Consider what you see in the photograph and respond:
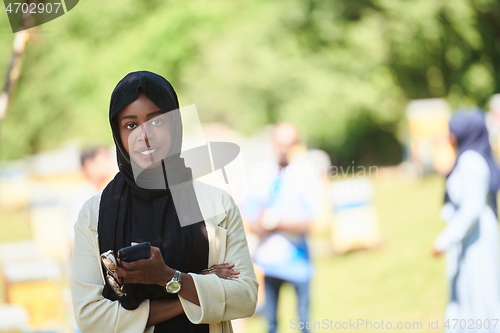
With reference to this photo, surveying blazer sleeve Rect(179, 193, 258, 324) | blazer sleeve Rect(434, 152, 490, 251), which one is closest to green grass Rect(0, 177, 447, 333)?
blazer sleeve Rect(434, 152, 490, 251)

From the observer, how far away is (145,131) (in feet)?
5.37

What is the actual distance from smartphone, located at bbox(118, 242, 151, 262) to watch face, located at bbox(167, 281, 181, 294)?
117mm

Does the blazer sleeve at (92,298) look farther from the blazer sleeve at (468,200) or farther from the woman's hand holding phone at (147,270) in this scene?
the blazer sleeve at (468,200)

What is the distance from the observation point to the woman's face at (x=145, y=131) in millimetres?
1637

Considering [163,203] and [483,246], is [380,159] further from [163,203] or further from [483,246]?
[163,203]

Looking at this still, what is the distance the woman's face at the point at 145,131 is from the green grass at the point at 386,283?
4.09 m

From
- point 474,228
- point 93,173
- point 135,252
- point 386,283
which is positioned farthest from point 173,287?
point 386,283

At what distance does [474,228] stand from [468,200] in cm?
30

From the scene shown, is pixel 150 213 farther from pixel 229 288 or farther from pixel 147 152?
pixel 229 288

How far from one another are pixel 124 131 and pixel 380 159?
2176 cm

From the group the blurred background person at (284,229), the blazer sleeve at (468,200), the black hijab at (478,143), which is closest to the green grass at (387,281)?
the blurred background person at (284,229)

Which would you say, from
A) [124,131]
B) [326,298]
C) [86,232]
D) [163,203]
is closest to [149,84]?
[124,131]

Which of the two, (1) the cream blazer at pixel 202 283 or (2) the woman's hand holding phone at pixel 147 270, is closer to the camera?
(2) the woman's hand holding phone at pixel 147 270

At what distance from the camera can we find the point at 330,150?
21750 millimetres
